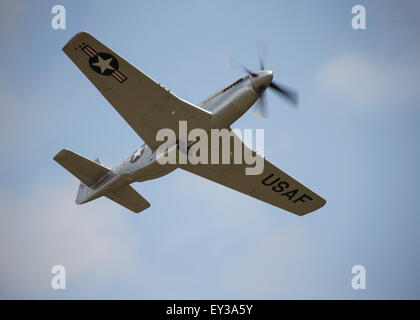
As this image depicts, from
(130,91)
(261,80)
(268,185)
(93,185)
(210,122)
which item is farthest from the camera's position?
(268,185)

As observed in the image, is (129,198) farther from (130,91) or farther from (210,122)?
(210,122)

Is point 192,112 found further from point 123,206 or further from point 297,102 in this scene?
point 123,206

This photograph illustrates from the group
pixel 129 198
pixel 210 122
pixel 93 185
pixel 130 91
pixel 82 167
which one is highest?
pixel 130 91

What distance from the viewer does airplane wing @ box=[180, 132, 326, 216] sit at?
67.0 ft

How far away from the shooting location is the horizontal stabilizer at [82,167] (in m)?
19.5

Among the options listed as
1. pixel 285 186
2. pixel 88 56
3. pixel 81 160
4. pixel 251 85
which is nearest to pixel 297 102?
pixel 251 85

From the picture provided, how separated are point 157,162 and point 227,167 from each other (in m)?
3.00

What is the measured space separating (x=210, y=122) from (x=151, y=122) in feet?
6.69

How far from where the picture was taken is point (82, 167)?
66.1ft

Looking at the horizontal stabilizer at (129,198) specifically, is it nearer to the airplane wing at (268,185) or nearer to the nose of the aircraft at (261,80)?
the airplane wing at (268,185)

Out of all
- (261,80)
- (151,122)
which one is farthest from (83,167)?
(261,80)

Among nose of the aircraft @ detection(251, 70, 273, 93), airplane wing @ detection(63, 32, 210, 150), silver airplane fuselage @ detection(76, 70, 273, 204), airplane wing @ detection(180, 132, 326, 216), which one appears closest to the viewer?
airplane wing @ detection(63, 32, 210, 150)

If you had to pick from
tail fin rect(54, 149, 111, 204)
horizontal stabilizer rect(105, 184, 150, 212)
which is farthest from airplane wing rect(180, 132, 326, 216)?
tail fin rect(54, 149, 111, 204)

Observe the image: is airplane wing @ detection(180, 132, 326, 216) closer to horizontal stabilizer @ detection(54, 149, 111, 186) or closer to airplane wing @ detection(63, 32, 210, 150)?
airplane wing @ detection(63, 32, 210, 150)
